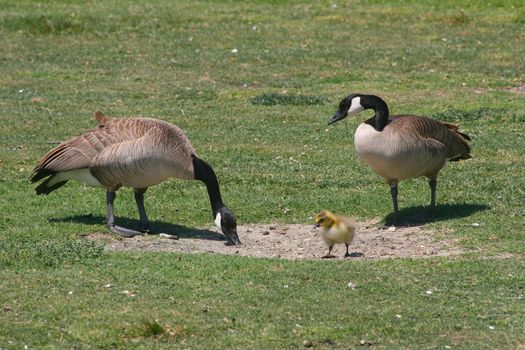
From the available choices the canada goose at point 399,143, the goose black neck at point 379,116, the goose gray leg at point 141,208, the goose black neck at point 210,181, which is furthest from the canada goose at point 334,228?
the goose gray leg at point 141,208

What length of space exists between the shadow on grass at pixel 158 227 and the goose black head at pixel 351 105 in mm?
2002

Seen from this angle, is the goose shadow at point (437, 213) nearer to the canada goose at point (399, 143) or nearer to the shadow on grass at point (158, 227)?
the canada goose at point (399, 143)

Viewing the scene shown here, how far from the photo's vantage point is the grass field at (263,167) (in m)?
8.72

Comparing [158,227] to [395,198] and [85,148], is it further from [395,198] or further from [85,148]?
[395,198]

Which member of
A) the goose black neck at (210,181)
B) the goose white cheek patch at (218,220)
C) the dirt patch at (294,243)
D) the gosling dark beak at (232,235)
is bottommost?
the dirt patch at (294,243)

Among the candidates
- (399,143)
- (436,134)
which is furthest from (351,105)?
(436,134)

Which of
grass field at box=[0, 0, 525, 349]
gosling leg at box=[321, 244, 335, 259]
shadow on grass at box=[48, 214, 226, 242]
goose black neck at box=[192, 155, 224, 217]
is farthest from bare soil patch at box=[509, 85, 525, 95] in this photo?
gosling leg at box=[321, 244, 335, 259]

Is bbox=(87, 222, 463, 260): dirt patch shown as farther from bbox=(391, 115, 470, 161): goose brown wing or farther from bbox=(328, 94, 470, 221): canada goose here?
bbox=(391, 115, 470, 161): goose brown wing

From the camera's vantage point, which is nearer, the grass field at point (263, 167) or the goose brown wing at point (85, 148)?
the grass field at point (263, 167)

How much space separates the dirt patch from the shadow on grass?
0.01 m

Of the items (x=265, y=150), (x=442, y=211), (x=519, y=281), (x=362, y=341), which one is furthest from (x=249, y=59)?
(x=362, y=341)

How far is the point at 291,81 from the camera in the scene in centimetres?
2109

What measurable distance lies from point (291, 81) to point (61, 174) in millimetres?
9284

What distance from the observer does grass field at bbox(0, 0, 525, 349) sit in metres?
8.72
